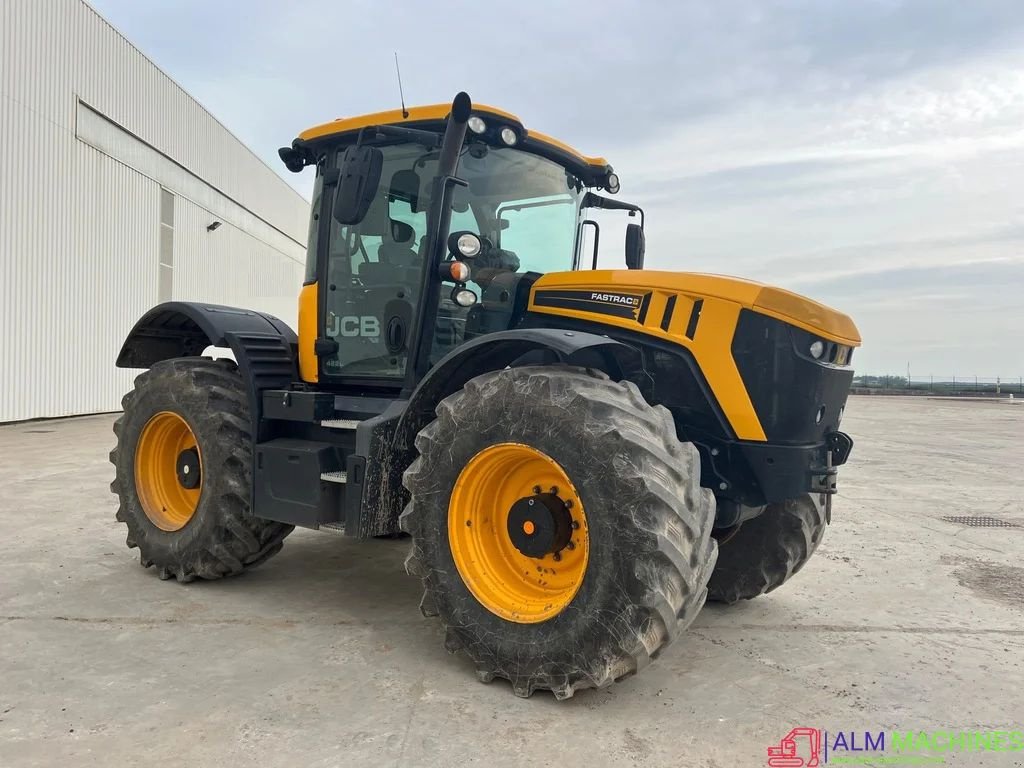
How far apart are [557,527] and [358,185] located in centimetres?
200

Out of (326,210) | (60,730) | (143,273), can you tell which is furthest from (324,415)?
(143,273)

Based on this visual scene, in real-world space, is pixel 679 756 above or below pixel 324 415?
below

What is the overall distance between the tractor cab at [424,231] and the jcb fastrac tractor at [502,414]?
13mm

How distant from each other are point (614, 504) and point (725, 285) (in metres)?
1.23

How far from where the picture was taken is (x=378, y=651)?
3764 millimetres

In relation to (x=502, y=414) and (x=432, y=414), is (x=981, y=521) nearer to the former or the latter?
(x=432, y=414)

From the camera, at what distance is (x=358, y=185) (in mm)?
3936

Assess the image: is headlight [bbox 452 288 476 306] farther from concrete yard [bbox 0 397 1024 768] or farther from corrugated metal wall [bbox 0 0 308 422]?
corrugated metal wall [bbox 0 0 308 422]

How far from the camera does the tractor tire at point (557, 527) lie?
119 inches

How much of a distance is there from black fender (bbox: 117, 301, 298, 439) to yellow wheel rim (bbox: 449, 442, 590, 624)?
1826mm

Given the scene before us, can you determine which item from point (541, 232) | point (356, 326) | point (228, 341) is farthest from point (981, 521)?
point (228, 341)

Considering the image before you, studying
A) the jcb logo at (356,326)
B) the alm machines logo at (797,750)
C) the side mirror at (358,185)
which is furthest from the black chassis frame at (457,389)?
the alm machines logo at (797,750)

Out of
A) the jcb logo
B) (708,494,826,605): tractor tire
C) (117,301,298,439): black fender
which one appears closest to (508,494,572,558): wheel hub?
(708,494,826,605): tractor tire

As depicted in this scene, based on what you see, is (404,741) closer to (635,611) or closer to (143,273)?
(635,611)
